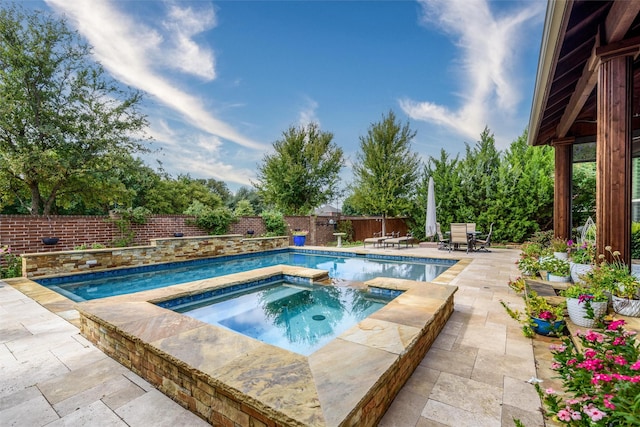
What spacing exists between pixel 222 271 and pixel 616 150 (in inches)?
322

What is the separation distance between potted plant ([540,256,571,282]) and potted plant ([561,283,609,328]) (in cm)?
148

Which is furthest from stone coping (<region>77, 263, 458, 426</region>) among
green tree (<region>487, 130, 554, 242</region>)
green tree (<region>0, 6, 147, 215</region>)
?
green tree (<region>487, 130, 554, 242</region>)

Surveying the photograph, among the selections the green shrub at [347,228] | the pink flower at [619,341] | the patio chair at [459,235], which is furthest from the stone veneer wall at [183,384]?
the green shrub at [347,228]

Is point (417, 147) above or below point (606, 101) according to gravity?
above

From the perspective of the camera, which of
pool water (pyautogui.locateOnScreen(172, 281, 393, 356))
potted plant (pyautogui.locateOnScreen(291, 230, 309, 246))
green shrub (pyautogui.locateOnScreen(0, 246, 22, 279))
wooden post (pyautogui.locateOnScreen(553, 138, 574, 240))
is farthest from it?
potted plant (pyautogui.locateOnScreen(291, 230, 309, 246))

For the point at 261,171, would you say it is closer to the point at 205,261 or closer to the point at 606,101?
the point at 205,261

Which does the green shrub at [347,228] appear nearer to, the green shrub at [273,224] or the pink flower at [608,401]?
the green shrub at [273,224]

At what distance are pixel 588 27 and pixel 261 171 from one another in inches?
549

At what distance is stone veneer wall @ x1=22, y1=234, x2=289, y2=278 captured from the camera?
6590 mm

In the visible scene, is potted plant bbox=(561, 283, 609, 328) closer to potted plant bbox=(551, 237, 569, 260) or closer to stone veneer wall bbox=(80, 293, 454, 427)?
stone veneer wall bbox=(80, 293, 454, 427)

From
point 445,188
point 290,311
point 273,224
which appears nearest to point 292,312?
point 290,311

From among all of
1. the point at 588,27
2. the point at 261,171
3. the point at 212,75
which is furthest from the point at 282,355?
the point at 261,171

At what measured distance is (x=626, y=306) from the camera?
2879 millimetres

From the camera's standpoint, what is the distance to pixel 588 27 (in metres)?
3.29
